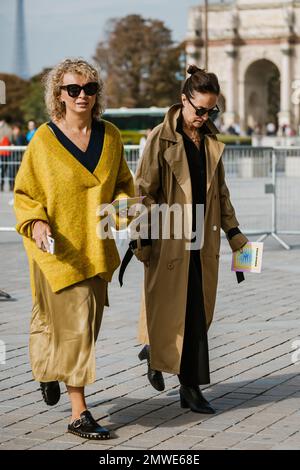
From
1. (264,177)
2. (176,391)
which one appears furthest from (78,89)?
(264,177)

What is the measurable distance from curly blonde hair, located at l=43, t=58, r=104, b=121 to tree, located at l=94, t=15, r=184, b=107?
9382 centimetres

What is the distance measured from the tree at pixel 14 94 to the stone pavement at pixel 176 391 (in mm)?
96905

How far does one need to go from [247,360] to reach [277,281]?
13.9 ft

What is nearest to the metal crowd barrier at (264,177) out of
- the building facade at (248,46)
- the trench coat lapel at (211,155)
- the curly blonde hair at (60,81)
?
the trench coat lapel at (211,155)

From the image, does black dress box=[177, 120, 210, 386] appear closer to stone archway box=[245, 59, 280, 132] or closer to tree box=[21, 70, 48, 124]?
stone archway box=[245, 59, 280, 132]

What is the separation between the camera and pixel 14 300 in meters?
10.7

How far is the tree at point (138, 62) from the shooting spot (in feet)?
328

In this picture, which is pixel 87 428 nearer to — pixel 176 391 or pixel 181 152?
pixel 176 391

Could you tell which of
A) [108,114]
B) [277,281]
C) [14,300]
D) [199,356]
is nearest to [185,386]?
[199,356]

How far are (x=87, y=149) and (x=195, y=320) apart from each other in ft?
3.63

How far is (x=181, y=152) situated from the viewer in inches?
251

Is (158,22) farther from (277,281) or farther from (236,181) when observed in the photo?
(277,281)

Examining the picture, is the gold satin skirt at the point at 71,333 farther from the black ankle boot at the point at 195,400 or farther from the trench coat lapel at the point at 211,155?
the trench coat lapel at the point at 211,155

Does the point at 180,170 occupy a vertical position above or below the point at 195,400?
above
